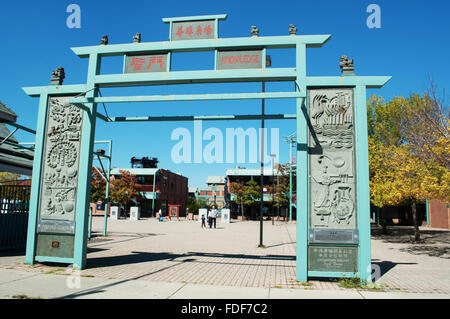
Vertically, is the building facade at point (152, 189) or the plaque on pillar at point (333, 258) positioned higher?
the building facade at point (152, 189)

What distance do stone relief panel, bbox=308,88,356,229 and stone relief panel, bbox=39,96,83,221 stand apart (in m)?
6.24

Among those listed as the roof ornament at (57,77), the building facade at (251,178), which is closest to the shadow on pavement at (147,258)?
the roof ornament at (57,77)

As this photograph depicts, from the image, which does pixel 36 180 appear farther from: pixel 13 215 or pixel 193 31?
pixel 193 31

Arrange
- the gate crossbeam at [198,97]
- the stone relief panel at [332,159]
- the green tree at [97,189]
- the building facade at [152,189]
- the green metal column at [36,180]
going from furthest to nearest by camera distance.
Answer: the building facade at [152,189]
the green tree at [97,189]
the green metal column at [36,180]
the stone relief panel at [332,159]
the gate crossbeam at [198,97]

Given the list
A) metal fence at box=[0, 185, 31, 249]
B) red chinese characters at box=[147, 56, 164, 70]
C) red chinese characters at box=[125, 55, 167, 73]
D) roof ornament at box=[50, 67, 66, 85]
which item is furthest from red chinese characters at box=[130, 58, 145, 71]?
metal fence at box=[0, 185, 31, 249]

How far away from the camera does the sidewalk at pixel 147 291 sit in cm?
580

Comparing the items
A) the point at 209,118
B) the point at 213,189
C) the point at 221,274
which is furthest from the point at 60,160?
the point at 213,189

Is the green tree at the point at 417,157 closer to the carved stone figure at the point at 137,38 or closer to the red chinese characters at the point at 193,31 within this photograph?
the red chinese characters at the point at 193,31

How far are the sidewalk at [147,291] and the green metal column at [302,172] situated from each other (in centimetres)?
84

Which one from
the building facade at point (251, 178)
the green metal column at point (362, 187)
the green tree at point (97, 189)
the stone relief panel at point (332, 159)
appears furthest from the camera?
the building facade at point (251, 178)

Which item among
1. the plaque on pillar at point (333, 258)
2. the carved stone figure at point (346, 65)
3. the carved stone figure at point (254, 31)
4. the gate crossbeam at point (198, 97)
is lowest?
the plaque on pillar at point (333, 258)

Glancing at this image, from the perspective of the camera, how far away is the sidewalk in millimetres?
5801
